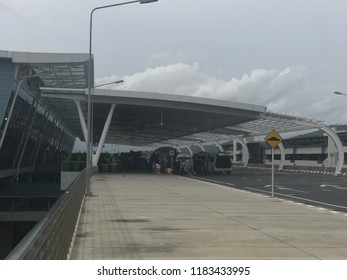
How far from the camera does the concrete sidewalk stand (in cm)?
821

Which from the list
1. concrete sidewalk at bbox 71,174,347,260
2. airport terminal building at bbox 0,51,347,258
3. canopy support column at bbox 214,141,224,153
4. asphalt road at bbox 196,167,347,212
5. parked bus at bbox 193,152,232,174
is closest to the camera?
concrete sidewalk at bbox 71,174,347,260

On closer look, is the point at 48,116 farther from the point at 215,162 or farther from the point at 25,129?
the point at 215,162

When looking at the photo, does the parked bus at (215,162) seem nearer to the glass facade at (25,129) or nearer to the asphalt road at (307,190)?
the asphalt road at (307,190)

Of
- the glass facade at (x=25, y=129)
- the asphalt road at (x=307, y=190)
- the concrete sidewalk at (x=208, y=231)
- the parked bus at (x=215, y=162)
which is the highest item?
the glass facade at (x=25, y=129)

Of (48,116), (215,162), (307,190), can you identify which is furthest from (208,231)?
(48,116)

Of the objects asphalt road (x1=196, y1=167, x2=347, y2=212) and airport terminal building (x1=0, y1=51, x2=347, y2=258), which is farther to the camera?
airport terminal building (x1=0, y1=51, x2=347, y2=258)

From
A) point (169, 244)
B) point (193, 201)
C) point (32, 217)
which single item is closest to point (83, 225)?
point (169, 244)

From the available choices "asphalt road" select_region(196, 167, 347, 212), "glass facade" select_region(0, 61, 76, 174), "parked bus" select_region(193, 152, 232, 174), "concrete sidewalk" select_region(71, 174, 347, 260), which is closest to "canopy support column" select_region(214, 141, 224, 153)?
"parked bus" select_region(193, 152, 232, 174)

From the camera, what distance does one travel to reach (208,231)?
10.6 metres

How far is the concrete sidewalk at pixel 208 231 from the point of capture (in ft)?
26.9

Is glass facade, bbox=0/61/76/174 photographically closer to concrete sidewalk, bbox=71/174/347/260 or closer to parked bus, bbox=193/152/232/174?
parked bus, bbox=193/152/232/174

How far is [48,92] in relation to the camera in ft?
135

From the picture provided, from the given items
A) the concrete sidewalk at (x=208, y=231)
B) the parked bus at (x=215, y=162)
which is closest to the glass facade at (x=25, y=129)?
the parked bus at (x=215, y=162)

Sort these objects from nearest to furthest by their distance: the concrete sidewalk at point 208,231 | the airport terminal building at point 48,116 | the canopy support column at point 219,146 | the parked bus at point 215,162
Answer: the concrete sidewalk at point 208,231, the airport terminal building at point 48,116, the parked bus at point 215,162, the canopy support column at point 219,146
